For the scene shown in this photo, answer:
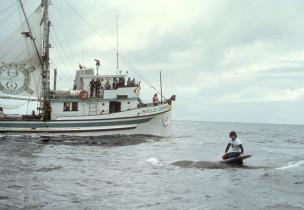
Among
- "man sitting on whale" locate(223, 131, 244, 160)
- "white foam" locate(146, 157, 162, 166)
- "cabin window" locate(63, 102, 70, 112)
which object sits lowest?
"white foam" locate(146, 157, 162, 166)

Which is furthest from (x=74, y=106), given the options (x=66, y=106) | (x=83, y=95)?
(x=83, y=95)

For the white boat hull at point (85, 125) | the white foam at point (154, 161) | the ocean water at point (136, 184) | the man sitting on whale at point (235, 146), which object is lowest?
the ocean water at point (136, 184)

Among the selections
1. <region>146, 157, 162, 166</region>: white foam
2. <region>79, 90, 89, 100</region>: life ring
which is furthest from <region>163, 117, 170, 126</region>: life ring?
<region>146, 157, 162, 166</region>: white foam

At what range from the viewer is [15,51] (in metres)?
43.3

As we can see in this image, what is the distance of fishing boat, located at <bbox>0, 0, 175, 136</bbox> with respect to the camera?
39844mm

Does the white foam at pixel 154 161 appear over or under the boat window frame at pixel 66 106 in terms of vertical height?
under

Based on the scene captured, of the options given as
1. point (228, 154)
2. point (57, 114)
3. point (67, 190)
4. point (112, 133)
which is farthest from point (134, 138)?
point (67, 190)

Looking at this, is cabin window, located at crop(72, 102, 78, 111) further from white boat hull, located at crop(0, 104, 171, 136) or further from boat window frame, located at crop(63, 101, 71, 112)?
white boat hull, located at crop(0, 104, 171, 136)

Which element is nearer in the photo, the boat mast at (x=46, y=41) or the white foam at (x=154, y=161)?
the white foam at (x=154, y=161)

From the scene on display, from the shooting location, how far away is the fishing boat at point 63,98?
39844mm

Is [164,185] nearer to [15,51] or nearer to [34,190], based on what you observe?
[34,190]

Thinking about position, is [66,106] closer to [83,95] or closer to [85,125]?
[83,95]

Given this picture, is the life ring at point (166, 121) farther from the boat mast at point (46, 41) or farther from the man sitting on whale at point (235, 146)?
the man sitting on whale at point (235, 146)

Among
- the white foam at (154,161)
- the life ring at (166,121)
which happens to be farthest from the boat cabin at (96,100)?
the white foam at (154,161)
